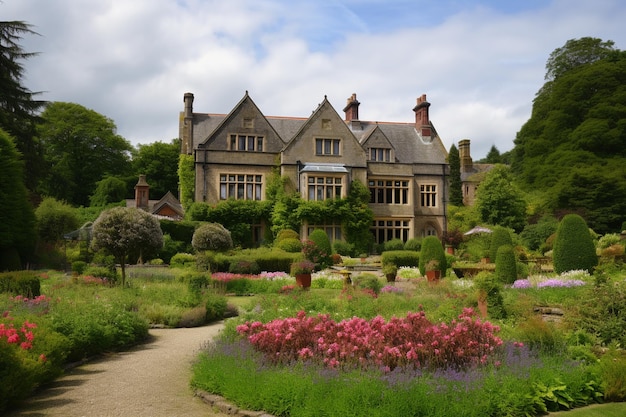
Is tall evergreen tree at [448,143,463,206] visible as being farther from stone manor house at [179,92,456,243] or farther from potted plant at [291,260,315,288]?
potted plant at [291,260,315,288]

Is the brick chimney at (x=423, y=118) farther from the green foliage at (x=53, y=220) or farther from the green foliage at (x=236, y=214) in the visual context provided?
the green foliage at (x=53, y=220)

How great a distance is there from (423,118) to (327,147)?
9.33 metres

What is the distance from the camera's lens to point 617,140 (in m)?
42.4

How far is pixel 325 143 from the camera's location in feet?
117

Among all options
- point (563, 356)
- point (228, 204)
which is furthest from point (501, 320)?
point (228, 204)

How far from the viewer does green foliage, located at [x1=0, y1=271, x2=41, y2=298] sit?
12170 millimetres

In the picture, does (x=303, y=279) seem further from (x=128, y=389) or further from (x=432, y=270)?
(x=128, y=389)

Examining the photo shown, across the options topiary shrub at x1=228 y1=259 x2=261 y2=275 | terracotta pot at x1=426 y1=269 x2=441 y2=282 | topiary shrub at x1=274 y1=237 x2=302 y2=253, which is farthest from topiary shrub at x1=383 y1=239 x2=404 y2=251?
terracotta pot at x1=426 y1=269 x2=441 y2=282

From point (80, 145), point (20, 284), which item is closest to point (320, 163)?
point (20, 284)

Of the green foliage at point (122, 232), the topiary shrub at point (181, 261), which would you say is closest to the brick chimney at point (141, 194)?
the topiary shrub at point (181, 261)

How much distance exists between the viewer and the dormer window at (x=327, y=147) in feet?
116

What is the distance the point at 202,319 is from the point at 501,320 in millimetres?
6291

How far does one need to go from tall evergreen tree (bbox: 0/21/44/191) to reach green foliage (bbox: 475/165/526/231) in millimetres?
31534

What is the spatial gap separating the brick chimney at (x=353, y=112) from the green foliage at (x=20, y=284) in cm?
3058
